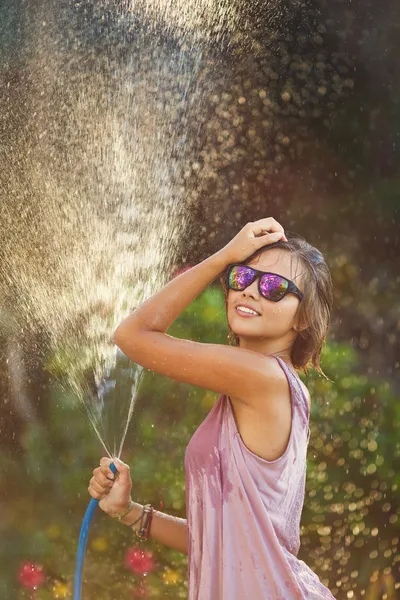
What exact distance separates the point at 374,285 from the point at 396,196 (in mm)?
479

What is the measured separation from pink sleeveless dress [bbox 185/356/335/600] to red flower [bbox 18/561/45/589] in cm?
271

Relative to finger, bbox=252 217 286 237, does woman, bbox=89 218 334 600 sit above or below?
below

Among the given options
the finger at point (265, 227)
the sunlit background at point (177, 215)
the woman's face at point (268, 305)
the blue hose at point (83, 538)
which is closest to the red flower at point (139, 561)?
the sunlit background at point (177, 215)

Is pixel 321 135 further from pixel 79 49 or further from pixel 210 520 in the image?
pixel 210 520

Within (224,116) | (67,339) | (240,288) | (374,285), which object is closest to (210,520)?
(240,288)

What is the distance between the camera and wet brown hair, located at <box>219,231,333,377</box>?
5.99 feet

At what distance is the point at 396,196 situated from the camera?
14.4 feet

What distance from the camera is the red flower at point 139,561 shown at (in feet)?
13.3

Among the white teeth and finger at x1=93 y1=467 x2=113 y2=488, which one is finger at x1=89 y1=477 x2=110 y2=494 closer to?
finger at x1=93 y1=467 x2=113 y2=488

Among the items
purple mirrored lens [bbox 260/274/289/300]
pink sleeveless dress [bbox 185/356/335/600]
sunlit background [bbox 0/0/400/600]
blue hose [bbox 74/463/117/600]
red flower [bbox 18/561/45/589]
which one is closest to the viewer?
pink sleeveless dress [bbox 185/356/335/600]

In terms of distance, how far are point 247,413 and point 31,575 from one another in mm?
2897

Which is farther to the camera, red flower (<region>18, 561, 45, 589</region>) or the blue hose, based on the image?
red flower (<region>18, 561, 45, 589</region>)

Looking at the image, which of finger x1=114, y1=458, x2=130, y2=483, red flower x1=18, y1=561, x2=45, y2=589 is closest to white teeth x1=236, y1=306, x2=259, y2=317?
finger x1=114, y1=458, x2=130, y2=483

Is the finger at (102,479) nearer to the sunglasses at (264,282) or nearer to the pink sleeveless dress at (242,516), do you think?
the pink sleeveless dress at (242,516)
